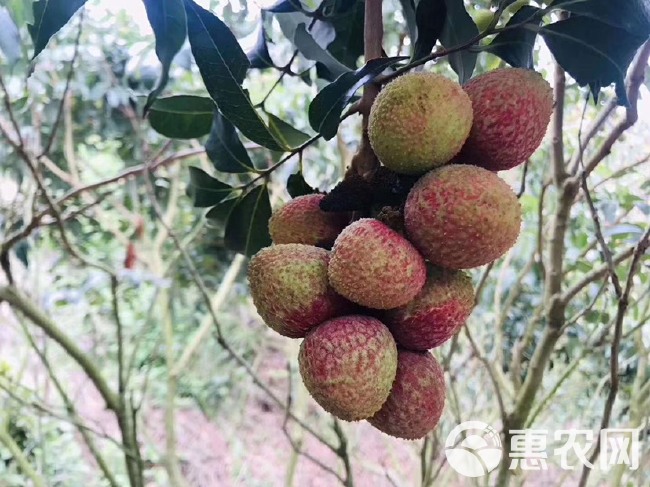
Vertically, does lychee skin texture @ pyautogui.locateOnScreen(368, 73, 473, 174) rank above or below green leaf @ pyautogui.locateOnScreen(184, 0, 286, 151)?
below

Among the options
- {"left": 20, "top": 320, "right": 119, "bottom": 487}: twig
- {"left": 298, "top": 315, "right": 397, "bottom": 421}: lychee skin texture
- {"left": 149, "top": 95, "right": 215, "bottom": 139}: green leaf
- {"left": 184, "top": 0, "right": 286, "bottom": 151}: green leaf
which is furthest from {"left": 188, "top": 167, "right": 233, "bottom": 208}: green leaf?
{"left": 20, "top": 320, "right": 119, "bottom": 487}: twig

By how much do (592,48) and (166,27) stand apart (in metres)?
0.24

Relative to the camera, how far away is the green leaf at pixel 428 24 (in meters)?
0.34

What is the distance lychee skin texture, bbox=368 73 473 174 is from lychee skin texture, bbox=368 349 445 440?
117 mm

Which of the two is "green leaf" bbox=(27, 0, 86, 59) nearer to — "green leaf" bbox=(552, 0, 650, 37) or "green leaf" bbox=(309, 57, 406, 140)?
"green leaf" bbox=(309, 57, 406, 140)

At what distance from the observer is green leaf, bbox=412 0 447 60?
0.34m

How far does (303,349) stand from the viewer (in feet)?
1.08

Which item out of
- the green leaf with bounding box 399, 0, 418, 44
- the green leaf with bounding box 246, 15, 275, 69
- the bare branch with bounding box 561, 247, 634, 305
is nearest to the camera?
the green leaf with bounding box 399, 0, 418, 44

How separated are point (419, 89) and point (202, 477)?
2.62 meters

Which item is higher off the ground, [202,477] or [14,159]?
[14,159]

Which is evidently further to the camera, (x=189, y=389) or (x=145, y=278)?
(x=189, y=389)

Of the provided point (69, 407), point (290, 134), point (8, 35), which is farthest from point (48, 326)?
point (290, 134)

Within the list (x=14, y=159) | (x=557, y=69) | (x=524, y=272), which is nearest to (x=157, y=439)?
(x=14, y=159)

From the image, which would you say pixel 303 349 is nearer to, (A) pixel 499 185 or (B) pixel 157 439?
(A) pixel 499 185
